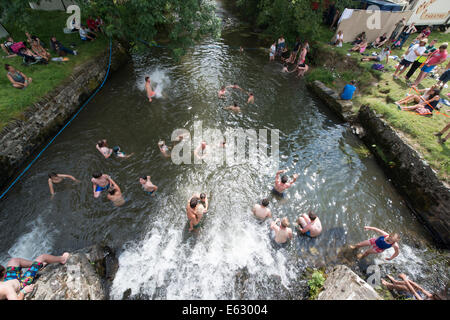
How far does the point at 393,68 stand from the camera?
1255 cm

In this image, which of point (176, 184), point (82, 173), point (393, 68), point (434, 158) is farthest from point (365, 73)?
point (82, 173)

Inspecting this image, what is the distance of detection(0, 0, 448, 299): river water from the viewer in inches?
233

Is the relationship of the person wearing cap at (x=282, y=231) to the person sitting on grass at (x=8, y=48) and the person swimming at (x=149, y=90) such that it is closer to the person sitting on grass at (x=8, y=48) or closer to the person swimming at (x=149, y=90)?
the person swimming at (x=149, y=90)

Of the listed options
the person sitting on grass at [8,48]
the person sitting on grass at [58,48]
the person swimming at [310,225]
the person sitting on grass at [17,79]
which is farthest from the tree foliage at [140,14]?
the person swimming at [310,225]

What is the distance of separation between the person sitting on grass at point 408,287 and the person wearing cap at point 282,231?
2921 mm

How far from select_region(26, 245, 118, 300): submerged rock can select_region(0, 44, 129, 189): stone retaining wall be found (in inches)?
202

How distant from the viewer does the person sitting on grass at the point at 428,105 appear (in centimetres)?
909

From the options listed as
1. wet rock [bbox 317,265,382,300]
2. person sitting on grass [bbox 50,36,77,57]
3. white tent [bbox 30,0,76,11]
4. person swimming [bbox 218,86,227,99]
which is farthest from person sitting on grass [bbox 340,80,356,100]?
white tent [bbox 30,0,76,11]

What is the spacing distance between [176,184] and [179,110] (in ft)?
16.5

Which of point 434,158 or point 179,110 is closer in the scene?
point 434,158

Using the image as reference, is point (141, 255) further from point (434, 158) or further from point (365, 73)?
point (365, 73)

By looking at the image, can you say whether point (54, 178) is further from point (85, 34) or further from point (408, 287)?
point (408, 287)

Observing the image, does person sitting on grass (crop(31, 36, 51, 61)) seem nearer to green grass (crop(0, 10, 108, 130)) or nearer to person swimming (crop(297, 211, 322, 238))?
green grass (crop(0, 10, 108, 130))

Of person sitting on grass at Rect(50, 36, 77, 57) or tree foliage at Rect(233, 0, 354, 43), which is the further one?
tree foliage at Rect(233, 0, 354, 43)
